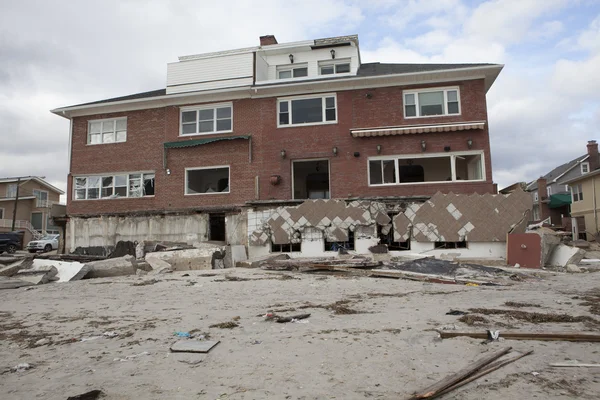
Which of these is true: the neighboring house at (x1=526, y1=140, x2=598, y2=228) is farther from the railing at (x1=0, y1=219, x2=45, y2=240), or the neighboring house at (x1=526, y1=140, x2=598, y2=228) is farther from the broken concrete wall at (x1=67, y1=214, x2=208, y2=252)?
the railing at (x1=0, y1=219, x2=45, y2=240)

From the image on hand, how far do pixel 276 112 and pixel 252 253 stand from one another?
24.1ft

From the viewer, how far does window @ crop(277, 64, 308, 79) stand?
2303 cm

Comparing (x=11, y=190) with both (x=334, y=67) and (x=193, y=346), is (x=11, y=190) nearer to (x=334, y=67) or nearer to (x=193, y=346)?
(x=334, y=67)

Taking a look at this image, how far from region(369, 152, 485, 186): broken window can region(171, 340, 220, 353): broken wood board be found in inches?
600

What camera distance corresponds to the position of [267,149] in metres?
20.2

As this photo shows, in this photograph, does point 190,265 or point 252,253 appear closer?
point 190,265

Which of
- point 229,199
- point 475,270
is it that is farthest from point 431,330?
point 229,199

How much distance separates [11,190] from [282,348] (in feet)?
171

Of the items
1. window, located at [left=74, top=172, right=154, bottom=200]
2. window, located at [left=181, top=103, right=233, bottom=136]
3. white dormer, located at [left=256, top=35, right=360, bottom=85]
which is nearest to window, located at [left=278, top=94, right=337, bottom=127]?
white dormer, located at [left=256, top=35, right=360, bottom=85]

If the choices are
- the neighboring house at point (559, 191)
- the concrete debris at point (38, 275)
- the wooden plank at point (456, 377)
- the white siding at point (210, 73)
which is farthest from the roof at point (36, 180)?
the neighboring house at point (559, 191)

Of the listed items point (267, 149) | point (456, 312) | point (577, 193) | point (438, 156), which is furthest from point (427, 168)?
point (577, 193)

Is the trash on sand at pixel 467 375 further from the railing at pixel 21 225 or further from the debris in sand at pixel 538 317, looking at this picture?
the railing at pixel 21 225

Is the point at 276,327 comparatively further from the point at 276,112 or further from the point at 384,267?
the point at 276,112

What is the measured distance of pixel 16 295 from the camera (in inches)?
377
